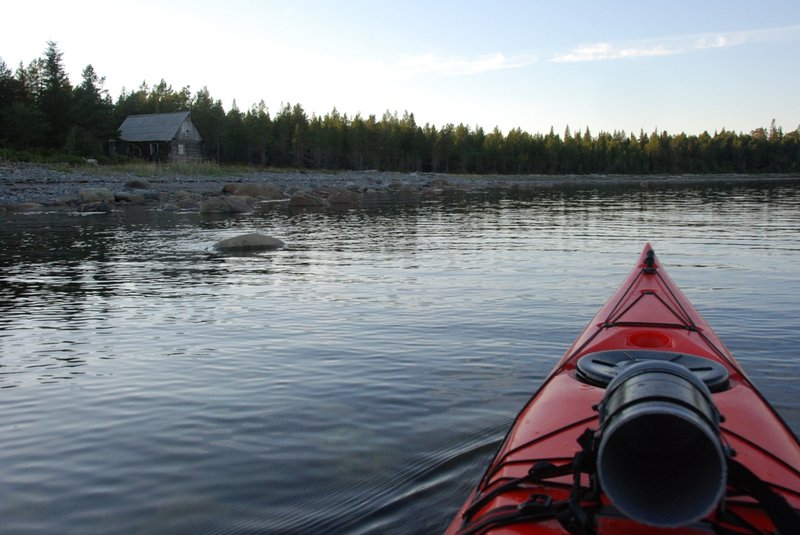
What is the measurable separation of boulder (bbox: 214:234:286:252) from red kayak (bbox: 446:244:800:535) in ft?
41.4

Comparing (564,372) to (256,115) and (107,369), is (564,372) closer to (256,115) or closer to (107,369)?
(107,369)

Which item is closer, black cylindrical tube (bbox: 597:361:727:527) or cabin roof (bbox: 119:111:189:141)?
black cylindrical tube (bbox: 597:361:727:527)

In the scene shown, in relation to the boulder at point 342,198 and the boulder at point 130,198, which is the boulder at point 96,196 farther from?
the boulder at point 342,198

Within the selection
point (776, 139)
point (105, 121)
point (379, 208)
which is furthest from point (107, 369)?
point (776, 139)

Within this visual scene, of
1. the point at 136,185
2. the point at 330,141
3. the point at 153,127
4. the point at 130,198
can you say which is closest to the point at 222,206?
the point at 130,198

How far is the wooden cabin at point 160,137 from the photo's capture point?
2329 inches

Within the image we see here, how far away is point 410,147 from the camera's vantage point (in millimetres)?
94562

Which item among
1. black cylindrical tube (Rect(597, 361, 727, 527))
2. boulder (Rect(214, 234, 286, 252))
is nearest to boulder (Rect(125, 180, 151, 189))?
boulder (Rect(214, 234, 286, 252))

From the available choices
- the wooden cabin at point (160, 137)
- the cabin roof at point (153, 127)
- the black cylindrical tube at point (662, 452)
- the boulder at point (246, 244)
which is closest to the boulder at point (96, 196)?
the boulder at point (246, 244)

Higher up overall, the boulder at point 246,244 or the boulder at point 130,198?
the boulder at point 130,198

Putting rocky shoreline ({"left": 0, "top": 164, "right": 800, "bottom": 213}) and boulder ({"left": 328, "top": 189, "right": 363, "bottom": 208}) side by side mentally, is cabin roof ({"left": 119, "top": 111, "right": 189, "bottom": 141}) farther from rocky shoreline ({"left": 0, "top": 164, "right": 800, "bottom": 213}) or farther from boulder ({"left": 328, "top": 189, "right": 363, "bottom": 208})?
boulder ({"left": 328, "top": 189, "right": 363, "bottom": 208})

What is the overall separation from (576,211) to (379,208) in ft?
28.5

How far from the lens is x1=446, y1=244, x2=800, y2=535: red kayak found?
205 centimetres

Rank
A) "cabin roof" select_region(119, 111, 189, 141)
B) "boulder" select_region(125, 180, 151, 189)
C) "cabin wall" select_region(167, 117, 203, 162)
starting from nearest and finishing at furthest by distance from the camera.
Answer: "boulder" select_region(125, 180, 151, 189)
"cabin roof" select_region(119, 111, 189, 141)
"cabin wall" select_region(167, 117, 203, 162)
